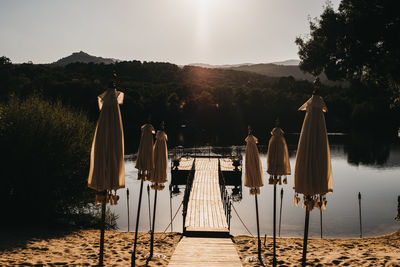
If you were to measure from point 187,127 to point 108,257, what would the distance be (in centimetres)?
10012

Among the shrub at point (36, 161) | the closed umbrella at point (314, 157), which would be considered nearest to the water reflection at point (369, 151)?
the shrub at point (36, 161)

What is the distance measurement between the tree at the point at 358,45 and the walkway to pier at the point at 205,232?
15.1 m

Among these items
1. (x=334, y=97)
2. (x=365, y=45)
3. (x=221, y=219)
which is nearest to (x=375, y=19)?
(x=365, y=45)

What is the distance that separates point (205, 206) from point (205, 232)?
18.1 ft

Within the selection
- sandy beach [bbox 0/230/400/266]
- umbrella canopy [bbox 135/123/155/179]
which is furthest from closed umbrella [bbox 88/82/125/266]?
sandy beach [bbox 0/230/400/266]

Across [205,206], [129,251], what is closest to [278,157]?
[129,251]

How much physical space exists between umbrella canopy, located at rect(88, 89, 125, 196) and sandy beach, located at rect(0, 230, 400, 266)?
18.1 ft

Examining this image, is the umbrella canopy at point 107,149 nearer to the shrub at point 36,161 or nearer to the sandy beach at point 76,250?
the sandy beach at point 76,250

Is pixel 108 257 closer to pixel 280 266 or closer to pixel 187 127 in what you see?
pixel 280 266

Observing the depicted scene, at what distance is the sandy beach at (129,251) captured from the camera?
37.9 ft

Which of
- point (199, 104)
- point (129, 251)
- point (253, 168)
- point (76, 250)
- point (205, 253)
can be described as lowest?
point (129, 251)

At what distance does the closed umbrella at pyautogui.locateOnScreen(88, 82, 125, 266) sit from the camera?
7.42 m

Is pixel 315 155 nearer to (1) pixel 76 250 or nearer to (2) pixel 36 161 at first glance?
(1) pixel 76 250

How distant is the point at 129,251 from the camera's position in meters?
13.9
